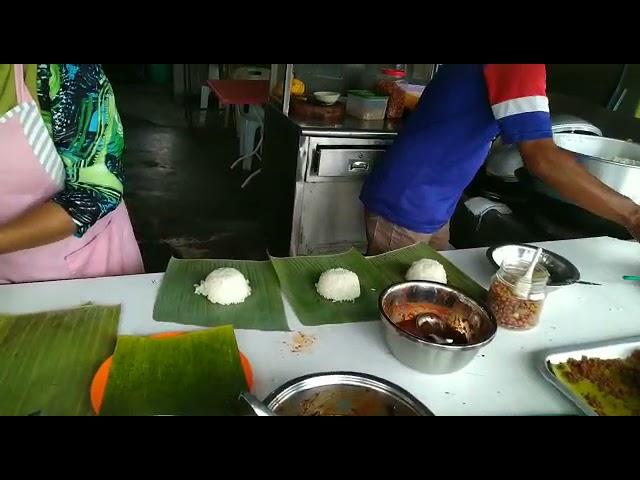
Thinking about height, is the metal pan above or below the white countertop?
above

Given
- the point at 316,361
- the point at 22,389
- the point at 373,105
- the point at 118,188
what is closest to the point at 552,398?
the point at 316,361

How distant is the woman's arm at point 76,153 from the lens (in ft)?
3.94

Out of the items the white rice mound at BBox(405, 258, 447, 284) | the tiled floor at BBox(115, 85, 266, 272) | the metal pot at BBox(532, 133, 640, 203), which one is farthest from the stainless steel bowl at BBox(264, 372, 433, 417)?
the tiled floor at BBox(115, 85, 266, 272)

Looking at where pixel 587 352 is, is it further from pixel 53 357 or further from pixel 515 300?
pixel 53 357

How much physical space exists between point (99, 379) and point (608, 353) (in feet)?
3.99

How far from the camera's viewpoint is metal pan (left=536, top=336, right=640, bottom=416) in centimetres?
114

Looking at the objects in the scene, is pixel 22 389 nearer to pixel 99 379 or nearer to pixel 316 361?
pixel 99 379

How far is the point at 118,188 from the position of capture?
4.41 ft

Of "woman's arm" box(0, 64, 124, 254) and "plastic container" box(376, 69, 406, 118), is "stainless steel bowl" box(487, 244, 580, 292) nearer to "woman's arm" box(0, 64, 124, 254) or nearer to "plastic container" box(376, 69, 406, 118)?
"woman's arm" box(0, 64, 124, 254)

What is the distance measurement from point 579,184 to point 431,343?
782 millimetres

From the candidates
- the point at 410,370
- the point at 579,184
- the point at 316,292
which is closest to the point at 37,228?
the point at 316,292

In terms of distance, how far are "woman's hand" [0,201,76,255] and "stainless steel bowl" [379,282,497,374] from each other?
2.76 ft

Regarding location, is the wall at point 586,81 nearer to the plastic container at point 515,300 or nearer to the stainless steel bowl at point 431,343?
the plastic container at point 515,300

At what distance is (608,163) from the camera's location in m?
1.68
